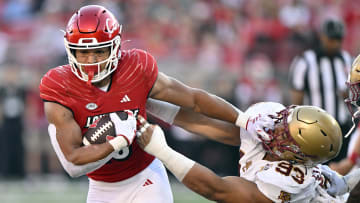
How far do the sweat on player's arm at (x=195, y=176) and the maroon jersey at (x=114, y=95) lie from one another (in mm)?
398

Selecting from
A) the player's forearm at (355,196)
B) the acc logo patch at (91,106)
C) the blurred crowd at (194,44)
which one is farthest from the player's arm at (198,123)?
the blurred crowd at (194,44)

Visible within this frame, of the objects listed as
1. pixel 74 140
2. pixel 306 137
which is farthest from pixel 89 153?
pixel 306 137

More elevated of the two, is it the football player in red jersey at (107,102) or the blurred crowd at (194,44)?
the football player in red jersey at (107,102)

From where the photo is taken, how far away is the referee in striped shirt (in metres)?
5.66

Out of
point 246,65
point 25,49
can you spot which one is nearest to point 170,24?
point 246,65

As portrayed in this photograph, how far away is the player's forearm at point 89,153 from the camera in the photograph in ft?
10.1

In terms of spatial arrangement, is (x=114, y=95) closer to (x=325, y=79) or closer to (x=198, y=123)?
(x=198, y=123)

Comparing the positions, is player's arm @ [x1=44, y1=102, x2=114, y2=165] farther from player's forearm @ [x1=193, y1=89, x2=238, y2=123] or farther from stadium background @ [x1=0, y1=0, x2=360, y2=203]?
stadium background @ [x1=0, y1=0, x2=360, y2=203]

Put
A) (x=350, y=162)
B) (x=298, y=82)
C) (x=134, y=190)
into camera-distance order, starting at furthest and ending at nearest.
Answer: (x=298, y=82), (x=350, y=162), (x=134, y=190)

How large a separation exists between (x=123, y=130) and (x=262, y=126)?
0.74 metres

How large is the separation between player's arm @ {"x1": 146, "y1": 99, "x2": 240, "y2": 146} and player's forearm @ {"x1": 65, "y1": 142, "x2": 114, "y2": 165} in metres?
0.68

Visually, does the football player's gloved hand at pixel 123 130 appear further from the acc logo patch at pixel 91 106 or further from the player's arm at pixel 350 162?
the player's arm at pixel 350 162

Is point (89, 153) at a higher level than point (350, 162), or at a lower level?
higher

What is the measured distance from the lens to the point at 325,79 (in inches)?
225
